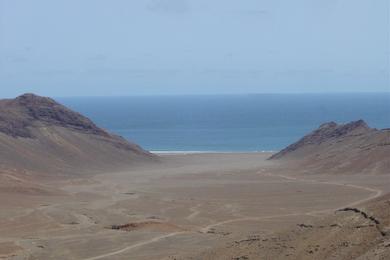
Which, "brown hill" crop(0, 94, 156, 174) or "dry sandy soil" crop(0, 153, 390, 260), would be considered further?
"brown hill" crop(0, 94, 156, 174)

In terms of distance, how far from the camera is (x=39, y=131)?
111m

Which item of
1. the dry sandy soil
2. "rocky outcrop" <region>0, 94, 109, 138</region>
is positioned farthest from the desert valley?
"rocky outcrop" <region>0, 94, 109, 138</region>

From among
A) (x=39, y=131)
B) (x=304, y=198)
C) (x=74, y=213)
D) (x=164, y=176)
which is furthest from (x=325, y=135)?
(x=74, y=213)

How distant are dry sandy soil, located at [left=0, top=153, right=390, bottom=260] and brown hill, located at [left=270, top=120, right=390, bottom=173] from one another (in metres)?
3.60

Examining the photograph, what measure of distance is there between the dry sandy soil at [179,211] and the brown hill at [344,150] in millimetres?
3599

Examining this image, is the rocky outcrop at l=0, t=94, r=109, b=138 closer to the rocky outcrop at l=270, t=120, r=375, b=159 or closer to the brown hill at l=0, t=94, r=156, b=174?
the brown hill at l=0, t=94, r=156, b=174

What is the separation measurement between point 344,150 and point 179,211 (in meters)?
45.2

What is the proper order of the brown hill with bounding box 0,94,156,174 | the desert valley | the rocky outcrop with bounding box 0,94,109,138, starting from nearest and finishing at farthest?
the desert valley → the brown hill with bounding box 0,94,156,174 → the rocky outcrop with bounding box 0,94,109,138

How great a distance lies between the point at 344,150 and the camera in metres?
105

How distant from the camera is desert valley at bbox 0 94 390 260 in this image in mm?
29766

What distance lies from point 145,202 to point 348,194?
1868 cm

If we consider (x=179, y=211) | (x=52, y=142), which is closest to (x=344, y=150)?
(x=52, y=142)

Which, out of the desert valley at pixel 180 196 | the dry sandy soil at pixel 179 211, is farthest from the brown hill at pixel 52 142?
the dry sandy soil at pixel 179 211

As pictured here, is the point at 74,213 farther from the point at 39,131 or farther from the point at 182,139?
the point at 182,139
